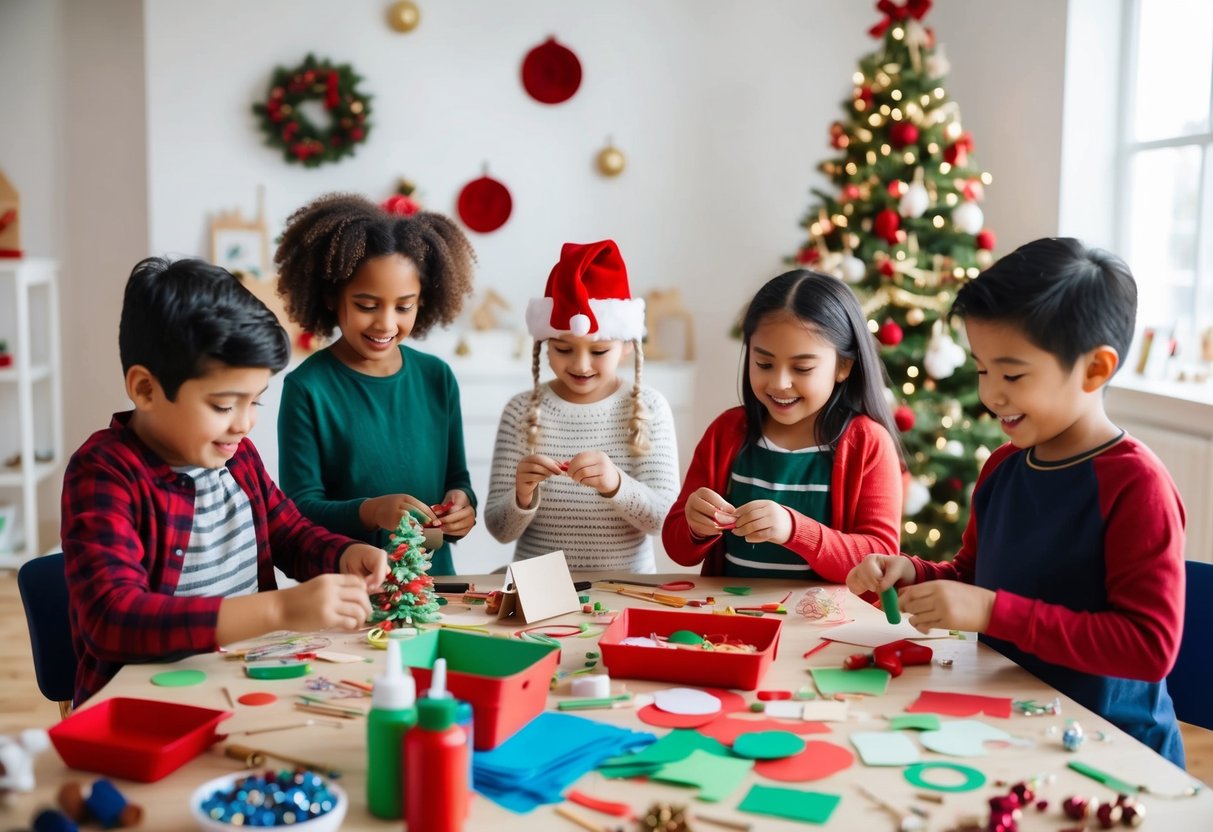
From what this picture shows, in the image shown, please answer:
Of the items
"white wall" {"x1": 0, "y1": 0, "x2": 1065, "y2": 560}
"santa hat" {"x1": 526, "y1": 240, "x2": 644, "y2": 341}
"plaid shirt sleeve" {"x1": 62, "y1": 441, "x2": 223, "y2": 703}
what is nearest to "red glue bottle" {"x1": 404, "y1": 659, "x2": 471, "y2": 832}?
"plaid shirt sleeve" {"x1": 62, "y1": 441, "x2": 223, "y2": 703}

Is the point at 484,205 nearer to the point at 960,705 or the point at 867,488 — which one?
the point at 867,488

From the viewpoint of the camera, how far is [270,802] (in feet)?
3.48

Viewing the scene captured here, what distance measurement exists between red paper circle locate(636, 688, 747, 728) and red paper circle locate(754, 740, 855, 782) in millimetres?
119

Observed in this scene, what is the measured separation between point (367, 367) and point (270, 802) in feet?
4.52

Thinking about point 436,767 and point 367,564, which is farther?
point 367,564

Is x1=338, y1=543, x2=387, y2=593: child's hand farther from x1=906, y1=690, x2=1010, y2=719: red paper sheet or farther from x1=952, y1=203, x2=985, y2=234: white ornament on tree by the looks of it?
x1=952, y1=203, x2=985, y2=234: white ornament on tree

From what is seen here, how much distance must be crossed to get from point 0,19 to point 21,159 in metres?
0.58

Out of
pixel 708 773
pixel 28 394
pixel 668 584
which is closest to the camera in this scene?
pixel 708 773

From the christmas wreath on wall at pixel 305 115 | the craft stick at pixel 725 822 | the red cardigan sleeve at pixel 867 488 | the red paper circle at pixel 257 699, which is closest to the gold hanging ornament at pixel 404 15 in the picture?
the christmas wreath on wall at pixel 305 115

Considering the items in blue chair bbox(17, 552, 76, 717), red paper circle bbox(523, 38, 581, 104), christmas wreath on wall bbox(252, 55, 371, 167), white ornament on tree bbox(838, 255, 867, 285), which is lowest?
blue chair bbox(17, 552, 76, 717)

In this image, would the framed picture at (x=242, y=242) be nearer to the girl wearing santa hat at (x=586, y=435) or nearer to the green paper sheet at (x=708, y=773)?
the girl wearing santa hat at (x=586, y=435)

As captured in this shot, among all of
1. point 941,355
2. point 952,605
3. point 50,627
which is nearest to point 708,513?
point 952,605

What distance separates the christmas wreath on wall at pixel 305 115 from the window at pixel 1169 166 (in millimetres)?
2958

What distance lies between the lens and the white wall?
15.2ft
